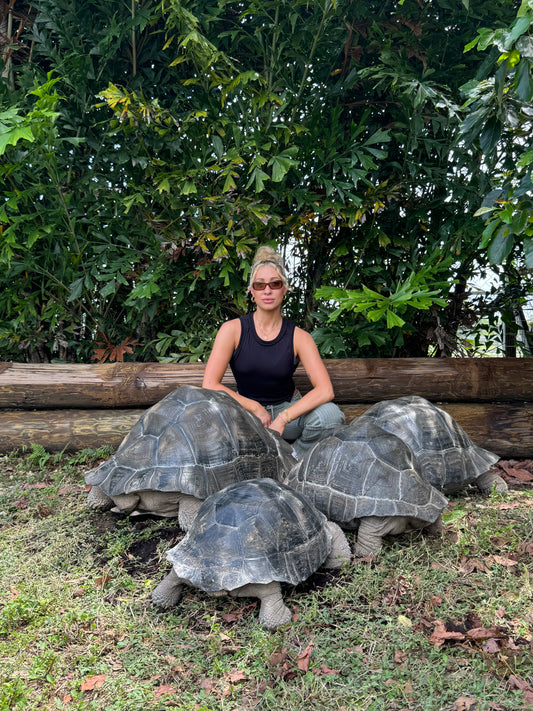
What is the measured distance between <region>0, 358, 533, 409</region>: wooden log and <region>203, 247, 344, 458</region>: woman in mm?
821

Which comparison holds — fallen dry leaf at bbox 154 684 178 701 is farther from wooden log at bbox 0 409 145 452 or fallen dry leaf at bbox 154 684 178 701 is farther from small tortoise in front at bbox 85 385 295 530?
wooden log at bbox 0 409 145 452

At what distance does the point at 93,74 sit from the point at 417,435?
4.18 meters

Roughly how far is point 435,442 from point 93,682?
2.55 meters

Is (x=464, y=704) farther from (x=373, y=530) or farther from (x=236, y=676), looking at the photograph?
(x=373, y=530)

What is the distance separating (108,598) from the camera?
2848 millimetres

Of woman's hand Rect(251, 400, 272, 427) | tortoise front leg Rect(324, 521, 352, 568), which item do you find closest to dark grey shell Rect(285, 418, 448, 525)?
tortoise front leg Rect(324, 521, 352, 568)

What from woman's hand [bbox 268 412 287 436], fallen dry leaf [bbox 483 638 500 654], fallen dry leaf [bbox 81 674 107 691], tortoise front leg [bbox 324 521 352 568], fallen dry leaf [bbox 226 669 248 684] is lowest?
fallen dry leaf [bbox 81 674 107 691]

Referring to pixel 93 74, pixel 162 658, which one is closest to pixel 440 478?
pixel 162 658

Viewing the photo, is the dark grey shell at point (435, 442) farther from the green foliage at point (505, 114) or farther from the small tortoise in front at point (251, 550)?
the green foliage at point (505, 114)

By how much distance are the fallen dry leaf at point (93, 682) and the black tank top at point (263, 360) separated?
93.5 inches

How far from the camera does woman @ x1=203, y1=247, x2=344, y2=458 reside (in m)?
4.12

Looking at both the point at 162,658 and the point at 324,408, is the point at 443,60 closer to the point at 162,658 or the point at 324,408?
the point at 324,408

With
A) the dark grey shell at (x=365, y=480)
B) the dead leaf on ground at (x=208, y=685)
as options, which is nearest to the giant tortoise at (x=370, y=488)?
the dark grey shell at (x=365, y=480)

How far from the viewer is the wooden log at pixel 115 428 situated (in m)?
5.07
